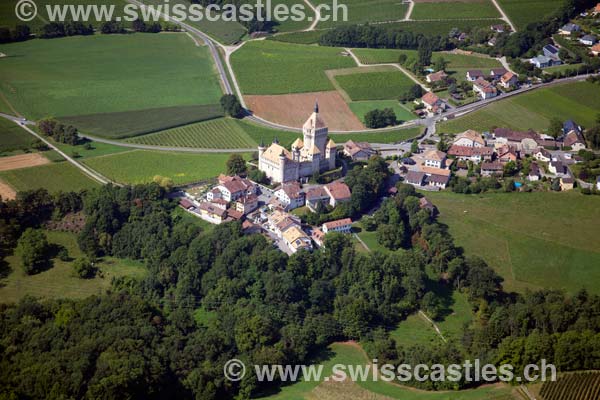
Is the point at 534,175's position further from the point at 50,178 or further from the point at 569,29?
the point at 50,178

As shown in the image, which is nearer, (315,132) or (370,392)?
(370,392)

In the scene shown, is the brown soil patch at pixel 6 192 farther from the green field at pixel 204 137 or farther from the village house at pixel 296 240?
the village house at pixel 296 240

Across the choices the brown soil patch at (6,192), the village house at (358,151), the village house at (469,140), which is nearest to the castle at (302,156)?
the village house at (358,151)

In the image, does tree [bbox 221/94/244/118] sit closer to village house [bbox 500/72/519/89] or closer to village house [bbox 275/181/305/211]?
village house [bbox 275/181/305/211]

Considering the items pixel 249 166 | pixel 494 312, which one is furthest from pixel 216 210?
pixel 494 312

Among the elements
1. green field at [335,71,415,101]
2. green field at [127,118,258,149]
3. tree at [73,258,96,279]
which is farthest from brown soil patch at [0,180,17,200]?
green field at [335,71,415,101]

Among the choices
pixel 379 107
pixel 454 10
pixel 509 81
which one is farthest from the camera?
pixel 454 10

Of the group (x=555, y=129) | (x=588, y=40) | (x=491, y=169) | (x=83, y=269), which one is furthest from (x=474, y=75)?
(x=83, y=269)

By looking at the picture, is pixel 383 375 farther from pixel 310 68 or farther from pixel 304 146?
pixel 310 68
